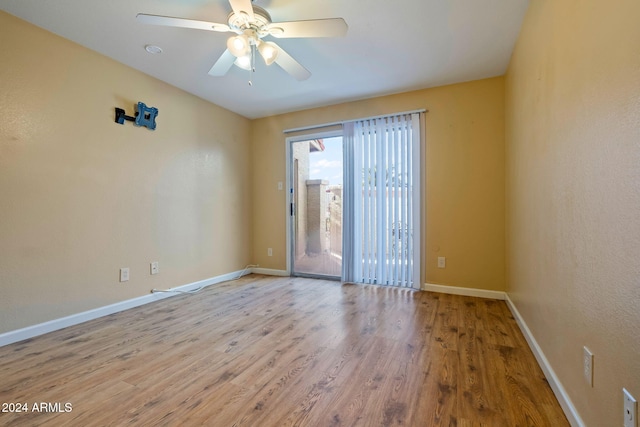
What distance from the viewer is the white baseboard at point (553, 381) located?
3.90ft

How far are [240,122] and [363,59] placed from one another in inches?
89.7

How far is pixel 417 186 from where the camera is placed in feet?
10.9

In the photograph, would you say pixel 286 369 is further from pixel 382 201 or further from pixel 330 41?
pixel 330 41

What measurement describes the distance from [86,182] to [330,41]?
8.05 ft

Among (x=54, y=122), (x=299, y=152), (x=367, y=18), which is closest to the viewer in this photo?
(x=367, y=18)

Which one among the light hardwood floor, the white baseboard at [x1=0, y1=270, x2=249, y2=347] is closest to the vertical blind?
the light hardwood floor

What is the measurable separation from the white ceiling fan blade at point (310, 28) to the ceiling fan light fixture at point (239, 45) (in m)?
0.19

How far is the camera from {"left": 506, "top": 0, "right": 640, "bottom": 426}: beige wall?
84 cm

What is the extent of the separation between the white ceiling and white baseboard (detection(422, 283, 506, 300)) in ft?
7.70

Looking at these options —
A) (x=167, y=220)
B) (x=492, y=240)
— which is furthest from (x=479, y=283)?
(x=167, y=220)

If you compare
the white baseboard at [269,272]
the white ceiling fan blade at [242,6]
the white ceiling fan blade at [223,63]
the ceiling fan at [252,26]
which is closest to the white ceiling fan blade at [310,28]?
the ceiling fan at [252,26]

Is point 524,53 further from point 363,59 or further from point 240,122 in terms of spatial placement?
point 240,122

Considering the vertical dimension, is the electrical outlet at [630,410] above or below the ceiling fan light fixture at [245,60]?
below

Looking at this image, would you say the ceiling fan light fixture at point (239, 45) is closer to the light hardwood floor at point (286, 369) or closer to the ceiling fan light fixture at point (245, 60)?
the ceiling fan light fixture at point (245, 60)
